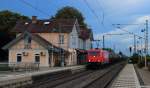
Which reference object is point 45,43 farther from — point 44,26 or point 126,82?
point 126,82

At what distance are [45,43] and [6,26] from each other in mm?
32907

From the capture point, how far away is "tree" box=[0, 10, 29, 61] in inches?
3839

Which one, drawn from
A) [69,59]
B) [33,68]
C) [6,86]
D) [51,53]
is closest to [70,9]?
[69,59]

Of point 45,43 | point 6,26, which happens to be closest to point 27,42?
point 45,43

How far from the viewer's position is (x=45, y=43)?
7238 cm

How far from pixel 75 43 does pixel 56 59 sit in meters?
13.4

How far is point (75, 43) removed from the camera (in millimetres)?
89938

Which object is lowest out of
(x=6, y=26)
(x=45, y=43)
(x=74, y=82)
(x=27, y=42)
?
(x=74, y=82)

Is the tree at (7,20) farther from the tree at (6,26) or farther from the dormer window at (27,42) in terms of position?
the dormer window at (27,42)

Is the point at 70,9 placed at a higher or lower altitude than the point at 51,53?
higher

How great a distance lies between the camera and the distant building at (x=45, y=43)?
72.4 m

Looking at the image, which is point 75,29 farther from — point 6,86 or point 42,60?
point 6,86

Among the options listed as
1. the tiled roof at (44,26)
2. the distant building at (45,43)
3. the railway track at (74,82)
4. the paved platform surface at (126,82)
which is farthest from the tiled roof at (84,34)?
the paved platform surface at (126,82)

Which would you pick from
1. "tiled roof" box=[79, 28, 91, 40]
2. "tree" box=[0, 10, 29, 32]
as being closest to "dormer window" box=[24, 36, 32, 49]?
"tiled roof" box=[79, 28, 91, 40]
